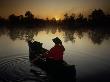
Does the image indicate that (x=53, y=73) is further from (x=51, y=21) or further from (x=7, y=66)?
(x=51, y=21)

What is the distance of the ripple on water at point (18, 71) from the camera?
1611cm

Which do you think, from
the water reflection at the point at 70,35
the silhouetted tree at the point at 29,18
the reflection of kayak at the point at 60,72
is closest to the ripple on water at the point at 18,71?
the reflection of kayak at the point at 60,72

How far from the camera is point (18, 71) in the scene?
59.6ft

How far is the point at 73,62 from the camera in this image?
854 inches

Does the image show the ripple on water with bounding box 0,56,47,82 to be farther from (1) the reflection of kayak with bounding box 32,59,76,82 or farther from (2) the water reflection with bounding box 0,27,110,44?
(2) the water reflection with bounding box 0,27,110,44

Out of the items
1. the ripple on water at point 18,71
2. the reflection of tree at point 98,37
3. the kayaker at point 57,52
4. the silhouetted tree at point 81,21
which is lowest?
the ripple on water at point 18,71

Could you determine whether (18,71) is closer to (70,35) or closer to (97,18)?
(70,35)

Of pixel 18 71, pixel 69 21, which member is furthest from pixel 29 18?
pixel 18 71

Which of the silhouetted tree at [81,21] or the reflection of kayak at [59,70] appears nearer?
the reflection of kayak at [59,70]

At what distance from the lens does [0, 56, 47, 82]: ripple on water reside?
16109mm

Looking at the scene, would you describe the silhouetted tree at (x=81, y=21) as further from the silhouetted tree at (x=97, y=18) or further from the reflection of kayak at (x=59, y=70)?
the reflection of kayak at (x=59, y=70)

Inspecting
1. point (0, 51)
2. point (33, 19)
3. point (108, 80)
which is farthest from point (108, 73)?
point (33, 19)

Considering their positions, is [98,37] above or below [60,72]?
above

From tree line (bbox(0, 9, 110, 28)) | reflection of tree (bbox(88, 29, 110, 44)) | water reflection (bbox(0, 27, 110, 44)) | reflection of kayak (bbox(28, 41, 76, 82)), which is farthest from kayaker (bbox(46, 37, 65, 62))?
tree line (bbox(0, 9, 110, 28))
